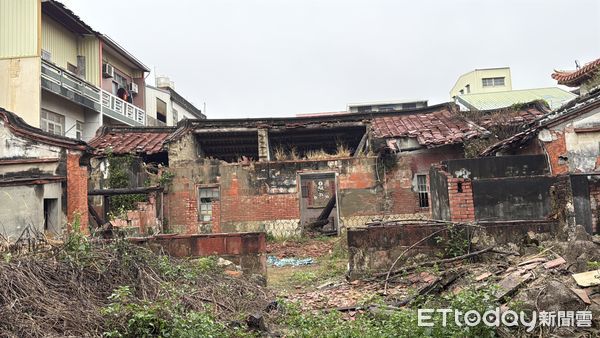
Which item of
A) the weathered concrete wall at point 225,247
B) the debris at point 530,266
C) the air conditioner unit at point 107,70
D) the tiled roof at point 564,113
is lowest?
the debris at point 530,266

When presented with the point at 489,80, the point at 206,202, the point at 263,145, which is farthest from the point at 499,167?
the point at 489,80

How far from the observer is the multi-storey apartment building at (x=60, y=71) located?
55.2 ft

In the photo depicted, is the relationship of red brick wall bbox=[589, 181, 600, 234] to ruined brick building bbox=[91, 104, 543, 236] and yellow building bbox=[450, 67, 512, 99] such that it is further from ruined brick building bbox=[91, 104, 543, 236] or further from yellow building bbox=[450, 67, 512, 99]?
yellow building bbox=[450, 67, 512, 99]

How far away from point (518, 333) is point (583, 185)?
4544 millimetres

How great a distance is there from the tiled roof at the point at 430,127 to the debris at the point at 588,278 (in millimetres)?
9515

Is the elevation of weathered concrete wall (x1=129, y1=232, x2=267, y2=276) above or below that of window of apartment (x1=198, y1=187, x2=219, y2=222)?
below

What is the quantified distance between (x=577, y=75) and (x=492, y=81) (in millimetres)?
22580

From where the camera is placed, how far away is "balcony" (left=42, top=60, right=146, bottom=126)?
56.8 ft

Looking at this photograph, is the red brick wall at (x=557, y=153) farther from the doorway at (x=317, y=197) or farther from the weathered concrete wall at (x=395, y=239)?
the doorway at (x=317, y=197)

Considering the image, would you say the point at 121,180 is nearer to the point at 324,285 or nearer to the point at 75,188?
the point at 75,188

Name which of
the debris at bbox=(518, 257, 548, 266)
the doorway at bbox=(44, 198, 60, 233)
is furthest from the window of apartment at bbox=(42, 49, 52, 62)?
the debris at bbox=(518, 257, 548, 266)

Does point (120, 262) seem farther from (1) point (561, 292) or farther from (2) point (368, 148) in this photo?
(2) point (368, 148)

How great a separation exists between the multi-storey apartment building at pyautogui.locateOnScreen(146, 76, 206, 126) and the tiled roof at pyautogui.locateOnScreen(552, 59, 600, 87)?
18.5 m

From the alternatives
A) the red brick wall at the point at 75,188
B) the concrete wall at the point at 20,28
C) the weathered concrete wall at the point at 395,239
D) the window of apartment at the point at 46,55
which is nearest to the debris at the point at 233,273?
the weathered concrete wall at the point at 395,239
